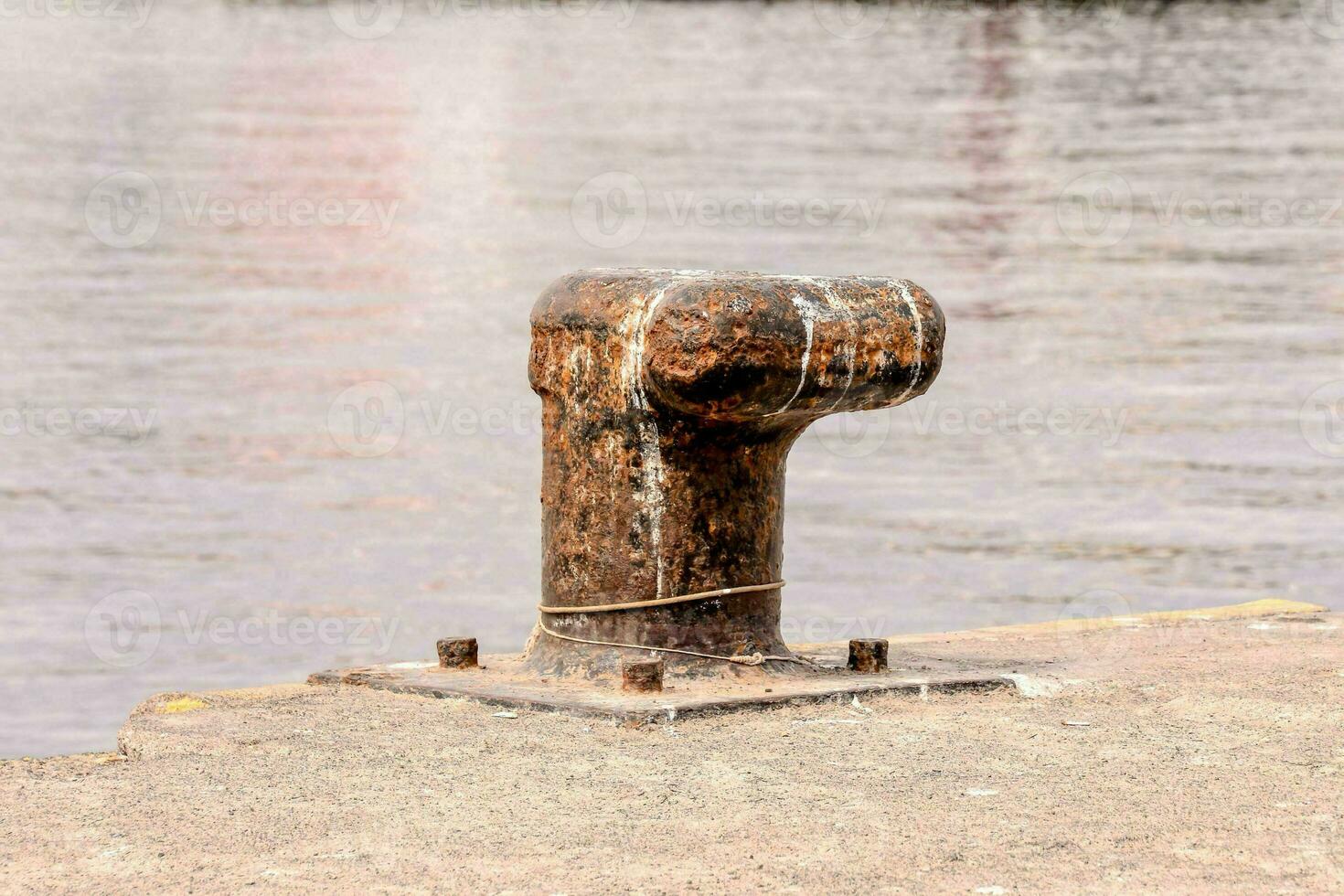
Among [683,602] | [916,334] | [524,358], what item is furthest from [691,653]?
[524,358]

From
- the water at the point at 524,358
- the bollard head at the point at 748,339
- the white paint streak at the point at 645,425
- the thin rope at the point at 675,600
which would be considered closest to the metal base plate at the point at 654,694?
the thin rope at the point at 675,600

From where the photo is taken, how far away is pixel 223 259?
77.9 ft

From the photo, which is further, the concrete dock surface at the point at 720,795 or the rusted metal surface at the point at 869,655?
the rusted metal surface at the point at 869,655

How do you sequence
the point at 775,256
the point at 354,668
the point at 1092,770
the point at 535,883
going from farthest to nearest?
1. the point at 775,256
2. the point at 354,668
3. the point at 1092,770
4. the point at 535,883

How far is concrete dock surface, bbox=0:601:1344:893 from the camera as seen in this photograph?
A: 12.1 feet

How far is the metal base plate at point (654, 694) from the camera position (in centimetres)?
494

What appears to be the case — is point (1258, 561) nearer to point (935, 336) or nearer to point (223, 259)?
point (935, 336)

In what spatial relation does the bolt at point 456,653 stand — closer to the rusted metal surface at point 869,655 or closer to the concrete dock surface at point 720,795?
the concrete dock surface at point 720,795

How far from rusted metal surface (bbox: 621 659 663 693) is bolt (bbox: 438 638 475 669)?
0.68 m

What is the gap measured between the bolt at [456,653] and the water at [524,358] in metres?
3.36

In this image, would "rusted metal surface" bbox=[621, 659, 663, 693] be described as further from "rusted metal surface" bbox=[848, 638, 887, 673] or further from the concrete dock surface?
"rusted metal surface" bbox=[848, 638, 887, 673]

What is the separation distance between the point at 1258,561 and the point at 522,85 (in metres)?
46.1

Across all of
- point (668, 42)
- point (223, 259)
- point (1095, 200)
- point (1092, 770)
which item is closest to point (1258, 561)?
point (1092, 770)

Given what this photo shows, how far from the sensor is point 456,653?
561 cm
